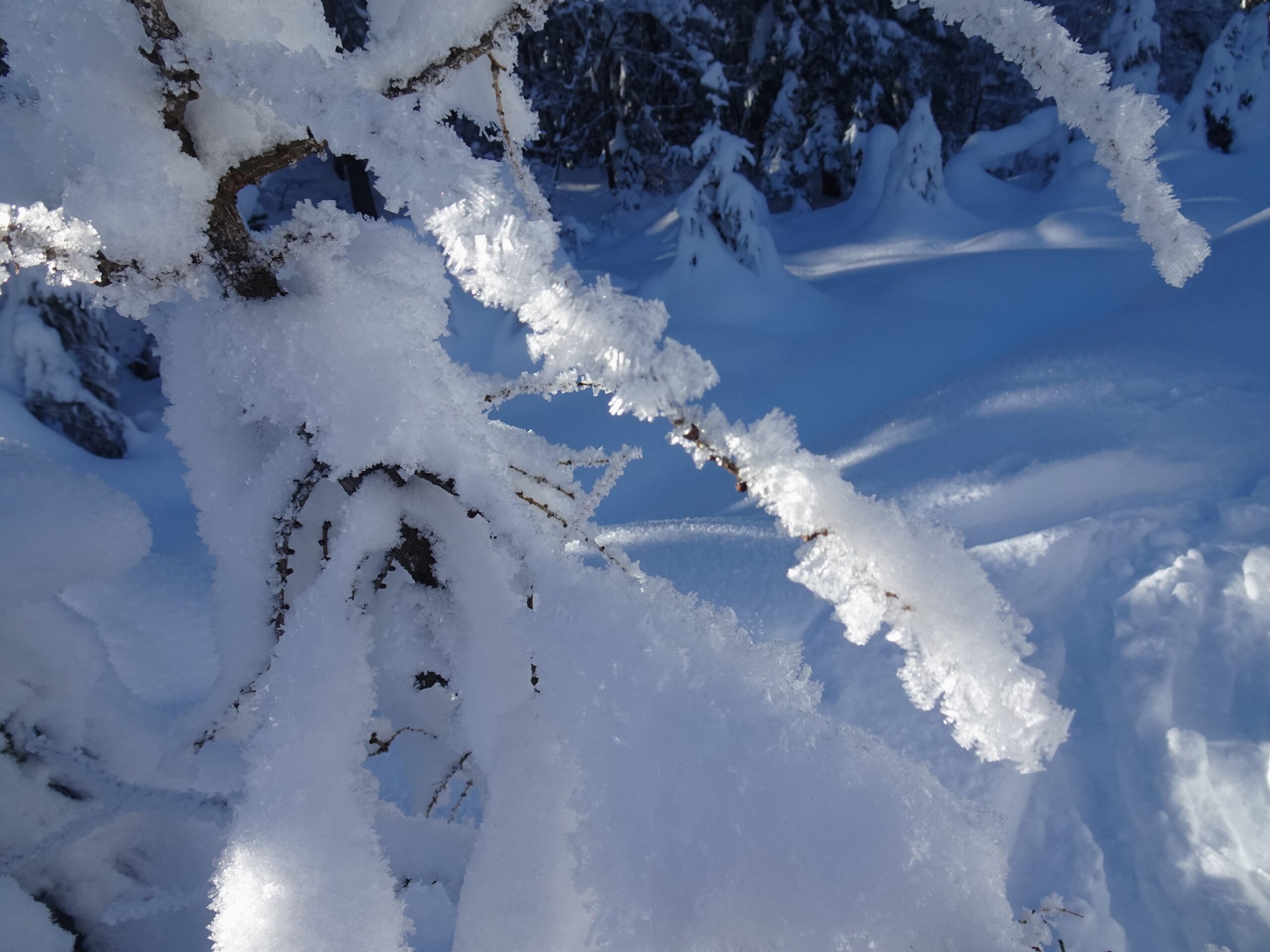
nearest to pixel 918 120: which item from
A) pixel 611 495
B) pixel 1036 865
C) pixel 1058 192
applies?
pixel 1058 192

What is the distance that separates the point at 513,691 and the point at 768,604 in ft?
6.54

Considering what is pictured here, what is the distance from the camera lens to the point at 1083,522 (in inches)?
105

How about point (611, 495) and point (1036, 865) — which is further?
point (611, 495)

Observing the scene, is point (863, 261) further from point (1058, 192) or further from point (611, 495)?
point (611, 495)

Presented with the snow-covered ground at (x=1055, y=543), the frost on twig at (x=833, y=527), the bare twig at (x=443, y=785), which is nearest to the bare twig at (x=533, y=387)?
the frost on twig at (x=833, y=527)

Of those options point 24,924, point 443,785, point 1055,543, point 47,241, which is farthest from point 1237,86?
point 24,924

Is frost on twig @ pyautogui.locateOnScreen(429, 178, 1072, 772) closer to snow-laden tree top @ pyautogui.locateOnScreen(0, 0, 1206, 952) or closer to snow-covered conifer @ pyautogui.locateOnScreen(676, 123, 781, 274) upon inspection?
snow-laden tree top @ pyautogui.locateOnScreen(0, 0, 1206, 952)

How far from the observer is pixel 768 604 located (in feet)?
8.84

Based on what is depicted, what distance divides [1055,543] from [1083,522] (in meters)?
0.17

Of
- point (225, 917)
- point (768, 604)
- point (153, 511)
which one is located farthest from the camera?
point (153, 511)

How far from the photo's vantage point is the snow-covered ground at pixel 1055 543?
1836mm

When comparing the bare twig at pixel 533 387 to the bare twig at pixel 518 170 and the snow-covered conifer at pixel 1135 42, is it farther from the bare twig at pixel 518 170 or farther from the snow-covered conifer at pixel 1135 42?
the snow-covered conifer at pixel 1135 42

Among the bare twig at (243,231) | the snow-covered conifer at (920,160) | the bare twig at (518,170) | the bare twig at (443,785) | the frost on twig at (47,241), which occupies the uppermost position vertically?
the snow-covered conifer at (920,160)

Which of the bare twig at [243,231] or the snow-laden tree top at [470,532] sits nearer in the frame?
the snow-laden tree top at [470,532]
